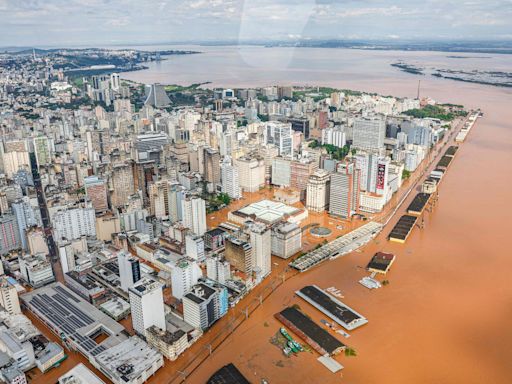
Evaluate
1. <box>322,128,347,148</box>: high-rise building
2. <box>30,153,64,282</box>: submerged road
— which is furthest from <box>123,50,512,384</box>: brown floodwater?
<box>322,128,347,148</box>: high-rise building

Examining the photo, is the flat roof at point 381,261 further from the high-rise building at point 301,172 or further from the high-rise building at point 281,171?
the high-rise building at point 281,171

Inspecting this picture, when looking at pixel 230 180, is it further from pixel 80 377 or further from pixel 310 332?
pixel 80 377

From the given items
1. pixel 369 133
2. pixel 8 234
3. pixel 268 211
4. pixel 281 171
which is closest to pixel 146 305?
pixel 8 234

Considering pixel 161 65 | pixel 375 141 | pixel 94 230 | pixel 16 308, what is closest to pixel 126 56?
pixel 161 65

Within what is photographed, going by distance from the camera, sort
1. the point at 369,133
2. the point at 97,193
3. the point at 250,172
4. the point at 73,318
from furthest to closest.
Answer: the point at 369,133, the point at 250,172, the point at 97,193, the point at 73,318

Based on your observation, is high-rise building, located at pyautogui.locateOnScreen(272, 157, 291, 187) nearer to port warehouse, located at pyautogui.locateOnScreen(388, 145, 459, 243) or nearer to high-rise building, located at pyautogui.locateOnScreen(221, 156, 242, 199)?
high-rise building, located at pyautogui.locateOnScreen(221, 156, 242, 199)

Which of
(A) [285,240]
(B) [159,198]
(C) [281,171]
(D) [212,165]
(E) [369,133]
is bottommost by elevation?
(A) [285,240]

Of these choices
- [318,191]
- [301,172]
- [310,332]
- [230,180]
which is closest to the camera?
[310,332]

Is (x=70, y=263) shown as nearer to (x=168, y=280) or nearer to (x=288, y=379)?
(x=168, y=280)

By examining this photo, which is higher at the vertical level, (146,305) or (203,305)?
(146,305)
